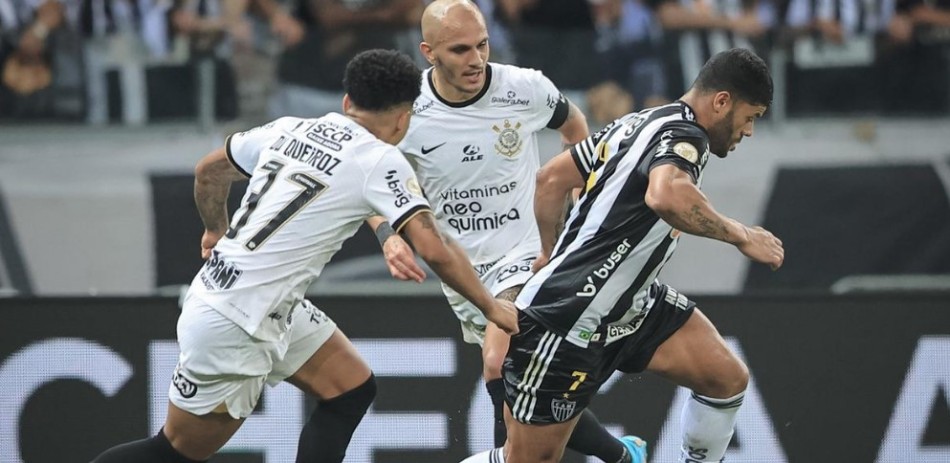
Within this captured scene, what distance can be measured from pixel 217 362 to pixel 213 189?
0.92 meters

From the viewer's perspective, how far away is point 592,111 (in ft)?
27.8

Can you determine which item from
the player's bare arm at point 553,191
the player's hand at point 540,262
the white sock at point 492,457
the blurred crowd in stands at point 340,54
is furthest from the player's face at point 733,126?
the blurred crowd in stands at point 340,54

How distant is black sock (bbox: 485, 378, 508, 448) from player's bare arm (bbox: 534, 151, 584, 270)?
591mm

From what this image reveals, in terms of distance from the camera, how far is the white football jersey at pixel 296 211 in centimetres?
482

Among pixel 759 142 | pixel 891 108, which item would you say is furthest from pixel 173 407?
pixel 891 108

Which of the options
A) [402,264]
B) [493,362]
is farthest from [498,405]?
[402,264]

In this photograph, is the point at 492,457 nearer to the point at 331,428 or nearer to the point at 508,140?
the point at 331,428

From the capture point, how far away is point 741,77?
15.9ft

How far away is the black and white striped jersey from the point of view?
501cm

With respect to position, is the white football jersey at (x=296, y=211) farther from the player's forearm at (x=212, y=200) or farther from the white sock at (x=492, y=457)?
the white sock at (x=492, y=457)

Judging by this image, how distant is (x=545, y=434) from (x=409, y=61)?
4.93 ft

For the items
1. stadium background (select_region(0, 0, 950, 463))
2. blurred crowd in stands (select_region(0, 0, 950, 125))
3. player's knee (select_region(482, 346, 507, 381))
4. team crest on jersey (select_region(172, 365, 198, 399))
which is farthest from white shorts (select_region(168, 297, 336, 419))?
blurred crowd in stands (select_region(0, 0, 950, 125))

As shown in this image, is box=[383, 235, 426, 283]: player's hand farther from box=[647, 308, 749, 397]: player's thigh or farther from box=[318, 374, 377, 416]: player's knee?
box=[647, 308, 749, 397]: player's thigh

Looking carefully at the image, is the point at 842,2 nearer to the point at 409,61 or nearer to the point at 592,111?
the point at 592,111
